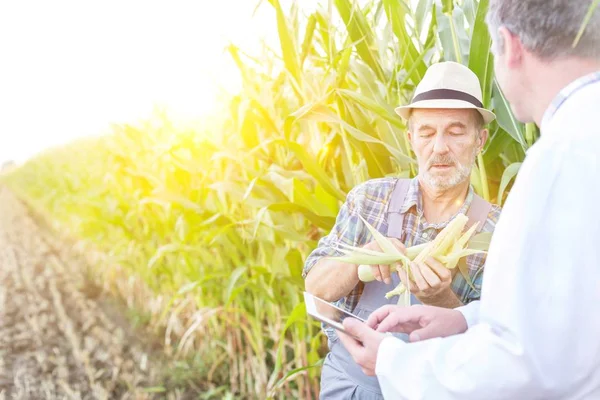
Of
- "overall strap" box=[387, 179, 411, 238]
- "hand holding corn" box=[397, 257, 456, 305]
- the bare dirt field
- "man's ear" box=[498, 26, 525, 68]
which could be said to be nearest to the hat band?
"overall strap" box=[387, 179, 411, 238]

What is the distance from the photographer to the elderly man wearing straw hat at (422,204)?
4.05 feet

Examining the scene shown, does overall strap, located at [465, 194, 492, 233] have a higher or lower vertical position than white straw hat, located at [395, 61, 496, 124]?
lower

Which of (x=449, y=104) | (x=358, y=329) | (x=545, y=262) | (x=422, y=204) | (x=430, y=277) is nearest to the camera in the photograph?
(x=545, y=262)

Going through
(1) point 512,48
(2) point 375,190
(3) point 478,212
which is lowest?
(3) point 478,212

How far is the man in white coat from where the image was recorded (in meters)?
0.58

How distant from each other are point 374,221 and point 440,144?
0.22 metres

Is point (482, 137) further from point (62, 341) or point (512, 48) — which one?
point (62, 341)

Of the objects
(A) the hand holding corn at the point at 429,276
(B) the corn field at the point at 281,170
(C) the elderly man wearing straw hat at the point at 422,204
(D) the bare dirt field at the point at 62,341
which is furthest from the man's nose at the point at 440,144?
(D) the bare dirt field at the point at 62,341

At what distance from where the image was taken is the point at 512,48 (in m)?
0.73

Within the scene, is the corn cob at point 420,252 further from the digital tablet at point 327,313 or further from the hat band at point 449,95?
the hat band at point 449,95

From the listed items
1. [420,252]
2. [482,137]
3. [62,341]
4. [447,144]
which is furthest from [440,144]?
[62,341]

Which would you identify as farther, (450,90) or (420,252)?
(450,90)

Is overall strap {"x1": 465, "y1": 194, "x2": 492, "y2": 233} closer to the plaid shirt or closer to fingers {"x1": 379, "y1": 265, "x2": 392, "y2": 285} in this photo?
the plaid shirt

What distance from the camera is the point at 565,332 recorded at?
0.58m
